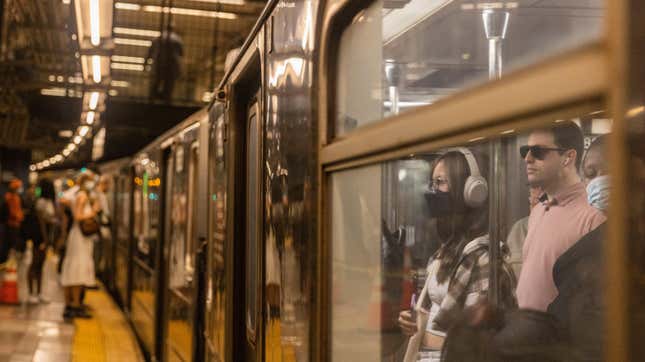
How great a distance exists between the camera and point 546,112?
91cm

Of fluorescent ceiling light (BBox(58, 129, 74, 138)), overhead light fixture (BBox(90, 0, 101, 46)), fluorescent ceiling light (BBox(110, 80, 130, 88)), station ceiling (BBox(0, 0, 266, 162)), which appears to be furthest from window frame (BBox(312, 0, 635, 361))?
fluorescent ceiling light (BBox(58, 129, 74, 138))

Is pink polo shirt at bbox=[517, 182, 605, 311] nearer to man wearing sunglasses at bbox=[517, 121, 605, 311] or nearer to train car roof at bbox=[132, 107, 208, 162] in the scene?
man wearing sunglasses at bbox=[517, 121, 605, 311]

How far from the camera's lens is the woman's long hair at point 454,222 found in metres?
2.01

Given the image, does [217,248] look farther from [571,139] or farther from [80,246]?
[80,246]

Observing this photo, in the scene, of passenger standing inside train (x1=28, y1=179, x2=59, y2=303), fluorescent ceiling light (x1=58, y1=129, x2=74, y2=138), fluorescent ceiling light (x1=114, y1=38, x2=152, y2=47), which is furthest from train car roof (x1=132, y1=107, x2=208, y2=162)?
fluorescent ceiling light (x1=58, y1=129, x2=74, y2=138)

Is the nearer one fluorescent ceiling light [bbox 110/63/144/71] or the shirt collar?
the shirt collar

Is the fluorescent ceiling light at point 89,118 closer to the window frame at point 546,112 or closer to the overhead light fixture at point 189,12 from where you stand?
the overhead light fixture at point 189,12

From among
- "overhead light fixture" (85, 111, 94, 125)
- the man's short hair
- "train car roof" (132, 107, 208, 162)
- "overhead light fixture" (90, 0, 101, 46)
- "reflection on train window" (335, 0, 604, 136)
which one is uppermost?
"overhead light fixture" (85, 111, 94, 125)

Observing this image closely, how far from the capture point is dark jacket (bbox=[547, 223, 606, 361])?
2312 millimetres

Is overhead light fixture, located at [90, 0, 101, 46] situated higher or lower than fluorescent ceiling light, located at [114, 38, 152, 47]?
lower

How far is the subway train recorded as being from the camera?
88 centimetres

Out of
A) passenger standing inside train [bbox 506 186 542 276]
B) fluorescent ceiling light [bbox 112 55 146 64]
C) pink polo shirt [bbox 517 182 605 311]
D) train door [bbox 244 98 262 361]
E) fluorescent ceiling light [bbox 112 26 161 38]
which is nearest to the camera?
pink polo shirt [bbox 517 182 605 311]

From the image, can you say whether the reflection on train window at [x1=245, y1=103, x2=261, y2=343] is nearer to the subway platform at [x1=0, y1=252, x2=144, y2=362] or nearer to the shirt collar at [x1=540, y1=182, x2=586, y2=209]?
the shirt collar at [x1=540, y1=182, x2=586, y2=209]

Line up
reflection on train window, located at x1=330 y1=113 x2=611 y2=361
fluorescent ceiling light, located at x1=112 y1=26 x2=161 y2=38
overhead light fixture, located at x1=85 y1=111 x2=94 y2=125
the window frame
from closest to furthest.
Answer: the window frame, reflection on train window, located at x1=330 y1=113 x2=611 y2=361, fluorescent ceiling light, located at x1=112 y1=26 x2=161 y2=38, overhead light fixture, located at x1=85 y1=111 x2=94 y2=125
